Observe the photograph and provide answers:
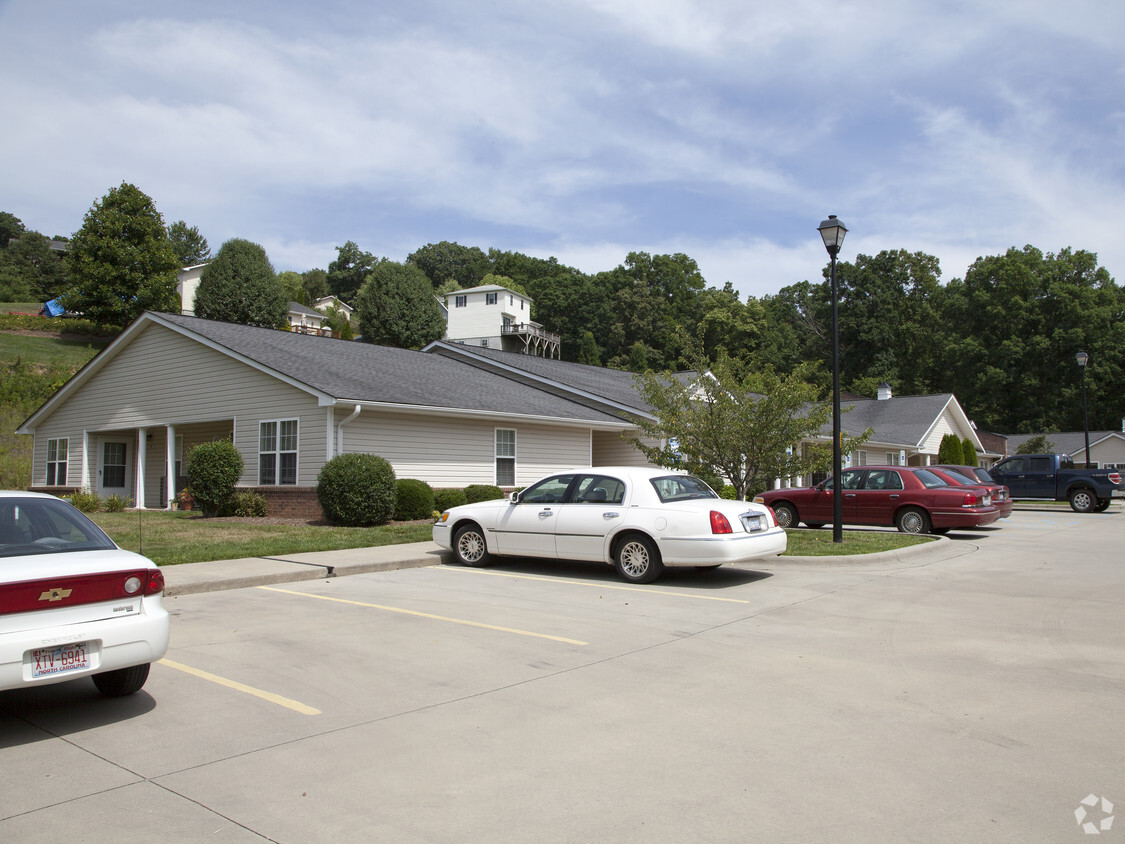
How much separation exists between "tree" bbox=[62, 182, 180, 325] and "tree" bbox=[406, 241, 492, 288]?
61770mm

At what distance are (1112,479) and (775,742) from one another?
91.0ft

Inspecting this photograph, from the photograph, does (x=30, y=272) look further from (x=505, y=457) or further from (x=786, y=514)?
(x=786, y=514)

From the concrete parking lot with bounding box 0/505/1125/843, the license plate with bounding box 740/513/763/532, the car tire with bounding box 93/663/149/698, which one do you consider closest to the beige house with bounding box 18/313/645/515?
the license plate with bounding box 740/513/763/532

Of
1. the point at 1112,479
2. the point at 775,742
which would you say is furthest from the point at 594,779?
the point at 1112,479

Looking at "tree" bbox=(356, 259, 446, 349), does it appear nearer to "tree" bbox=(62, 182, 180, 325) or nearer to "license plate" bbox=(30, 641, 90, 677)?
"tree" bbox=(62, 182, 180, 325)

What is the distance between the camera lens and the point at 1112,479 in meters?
27.0

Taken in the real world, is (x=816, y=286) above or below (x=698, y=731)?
above

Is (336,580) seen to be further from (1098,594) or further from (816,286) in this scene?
(816,286)

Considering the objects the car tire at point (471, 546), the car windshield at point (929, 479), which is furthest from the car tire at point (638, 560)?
the car windshield at point (929, 479)

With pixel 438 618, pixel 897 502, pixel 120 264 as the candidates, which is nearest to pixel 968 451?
pixel 897 502

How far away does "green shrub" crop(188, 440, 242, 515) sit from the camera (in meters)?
20.1

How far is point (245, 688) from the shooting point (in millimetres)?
5988

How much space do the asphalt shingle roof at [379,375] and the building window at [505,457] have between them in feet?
2.71

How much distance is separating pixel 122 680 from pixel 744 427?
12.6m
